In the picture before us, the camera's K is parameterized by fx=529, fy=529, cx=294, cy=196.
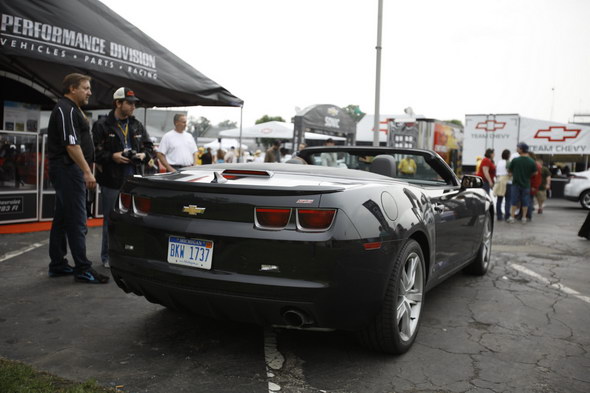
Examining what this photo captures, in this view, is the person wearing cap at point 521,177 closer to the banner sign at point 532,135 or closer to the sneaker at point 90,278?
the sneaker at point 90,278

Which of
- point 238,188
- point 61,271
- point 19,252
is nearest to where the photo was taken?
point 238,188

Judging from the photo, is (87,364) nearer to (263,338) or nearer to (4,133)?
(263,338)

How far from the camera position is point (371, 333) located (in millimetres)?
3086

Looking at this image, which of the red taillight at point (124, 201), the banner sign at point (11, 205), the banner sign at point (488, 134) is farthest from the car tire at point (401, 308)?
the banner sign at point (488, 134)

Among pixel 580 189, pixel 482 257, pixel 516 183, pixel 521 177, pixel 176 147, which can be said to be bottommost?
pixel 482 257

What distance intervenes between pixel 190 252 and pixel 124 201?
2.37 ft

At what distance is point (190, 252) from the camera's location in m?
2.89

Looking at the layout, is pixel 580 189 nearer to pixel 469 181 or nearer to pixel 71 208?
pixel 469 181

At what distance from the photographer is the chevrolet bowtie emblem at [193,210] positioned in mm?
2914

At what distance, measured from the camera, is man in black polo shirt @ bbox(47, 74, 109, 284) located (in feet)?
14.8

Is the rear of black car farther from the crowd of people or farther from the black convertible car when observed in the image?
the crowd of people

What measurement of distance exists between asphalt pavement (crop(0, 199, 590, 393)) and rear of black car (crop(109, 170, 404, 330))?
324 mm

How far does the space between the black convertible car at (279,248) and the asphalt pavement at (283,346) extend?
0.28 meters

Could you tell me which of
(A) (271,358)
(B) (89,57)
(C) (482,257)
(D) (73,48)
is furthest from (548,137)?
(A) (271,358)
